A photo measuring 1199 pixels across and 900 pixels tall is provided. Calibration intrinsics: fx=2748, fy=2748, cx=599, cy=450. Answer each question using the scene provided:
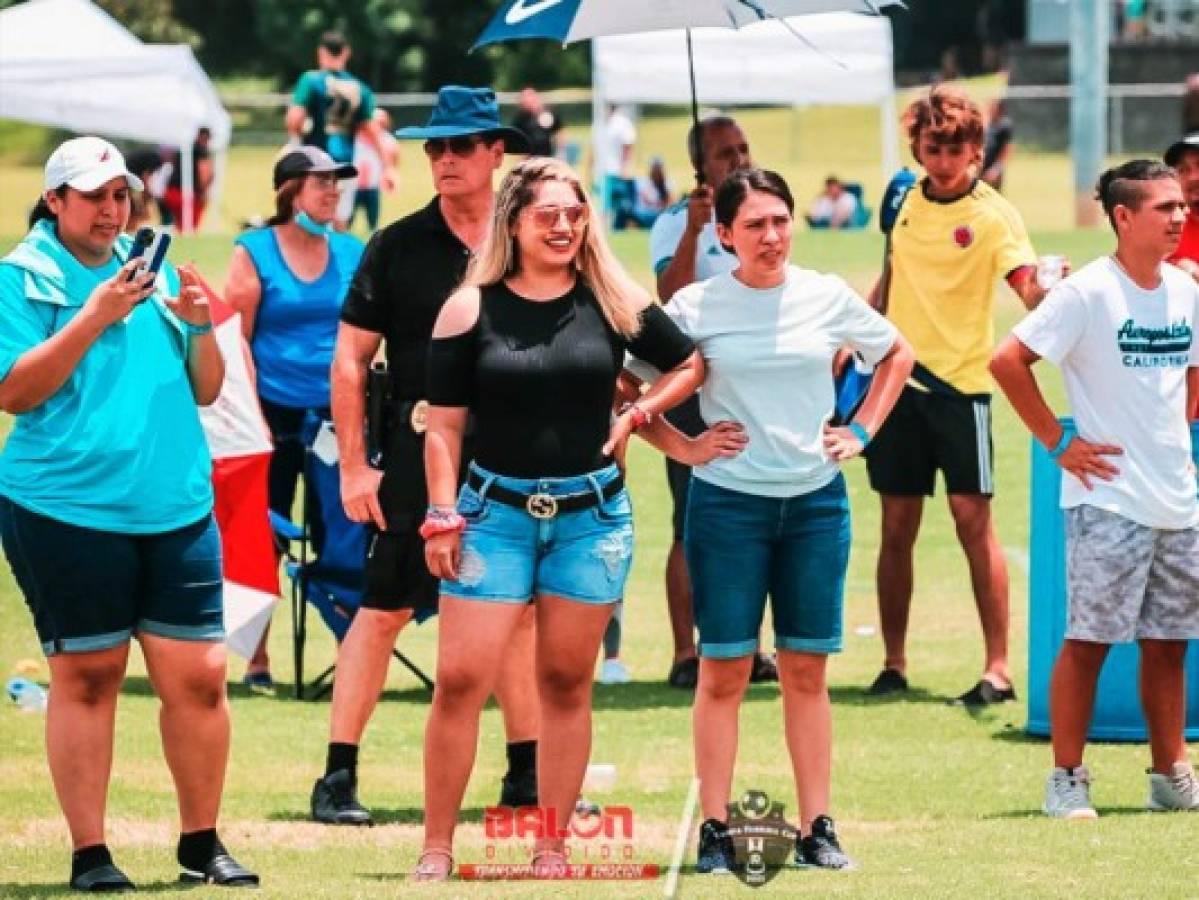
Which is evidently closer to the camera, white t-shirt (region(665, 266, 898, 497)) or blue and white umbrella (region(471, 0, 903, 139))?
white t-shirt (region(665, 266, 898, 497))

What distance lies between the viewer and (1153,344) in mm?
8305

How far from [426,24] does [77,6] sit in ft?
97.9

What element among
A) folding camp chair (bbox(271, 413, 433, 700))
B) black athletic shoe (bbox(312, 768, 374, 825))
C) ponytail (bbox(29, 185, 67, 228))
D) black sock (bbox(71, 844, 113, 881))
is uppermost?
ponytail (bbox(29, 185, 67, 228))

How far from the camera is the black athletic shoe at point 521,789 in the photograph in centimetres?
886

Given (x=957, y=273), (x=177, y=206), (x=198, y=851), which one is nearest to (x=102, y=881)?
(x=198, y=851)

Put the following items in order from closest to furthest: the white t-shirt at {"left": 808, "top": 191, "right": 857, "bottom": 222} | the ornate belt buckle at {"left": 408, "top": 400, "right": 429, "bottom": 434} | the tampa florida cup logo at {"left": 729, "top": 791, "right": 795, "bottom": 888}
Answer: the tampa florida cup logo at {"left": 729, "top": 791, "right": 795, "bottom": 888} < the ornate belt buckle at {"left": 408, "top": 400, "right": 429, "bottom": 434} < the white t-shirt at {"left": 808, "top": 191, "right": 857, "bottom": 222}

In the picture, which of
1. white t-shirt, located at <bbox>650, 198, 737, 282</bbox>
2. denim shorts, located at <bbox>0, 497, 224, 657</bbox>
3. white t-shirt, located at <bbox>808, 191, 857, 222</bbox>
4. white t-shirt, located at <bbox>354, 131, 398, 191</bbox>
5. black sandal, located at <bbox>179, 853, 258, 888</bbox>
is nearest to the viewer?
denim shorts, located at <bbox>0, 497, 224, 657</bbox>

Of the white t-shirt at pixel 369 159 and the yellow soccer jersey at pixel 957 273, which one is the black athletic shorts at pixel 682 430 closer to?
the yellow soccer jersey at pixel 957 273

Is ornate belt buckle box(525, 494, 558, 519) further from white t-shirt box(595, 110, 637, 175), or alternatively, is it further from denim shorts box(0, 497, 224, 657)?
white t-shirt box(595, 110, 637, 175)

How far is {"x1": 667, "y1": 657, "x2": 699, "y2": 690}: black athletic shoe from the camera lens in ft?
36.8

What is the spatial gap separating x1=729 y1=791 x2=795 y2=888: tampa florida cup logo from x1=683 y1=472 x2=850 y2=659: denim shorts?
0.47 m

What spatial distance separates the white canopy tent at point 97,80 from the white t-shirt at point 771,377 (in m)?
17.2

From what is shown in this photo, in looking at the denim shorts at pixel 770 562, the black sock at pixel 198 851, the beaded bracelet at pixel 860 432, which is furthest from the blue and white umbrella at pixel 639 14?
the black sock at pixel 198 851

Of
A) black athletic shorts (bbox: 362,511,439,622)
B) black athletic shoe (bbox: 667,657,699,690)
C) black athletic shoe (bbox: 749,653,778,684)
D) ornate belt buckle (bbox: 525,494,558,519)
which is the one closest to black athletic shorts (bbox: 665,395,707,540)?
black athletic shoe (bbox: 667,657,699,690)
